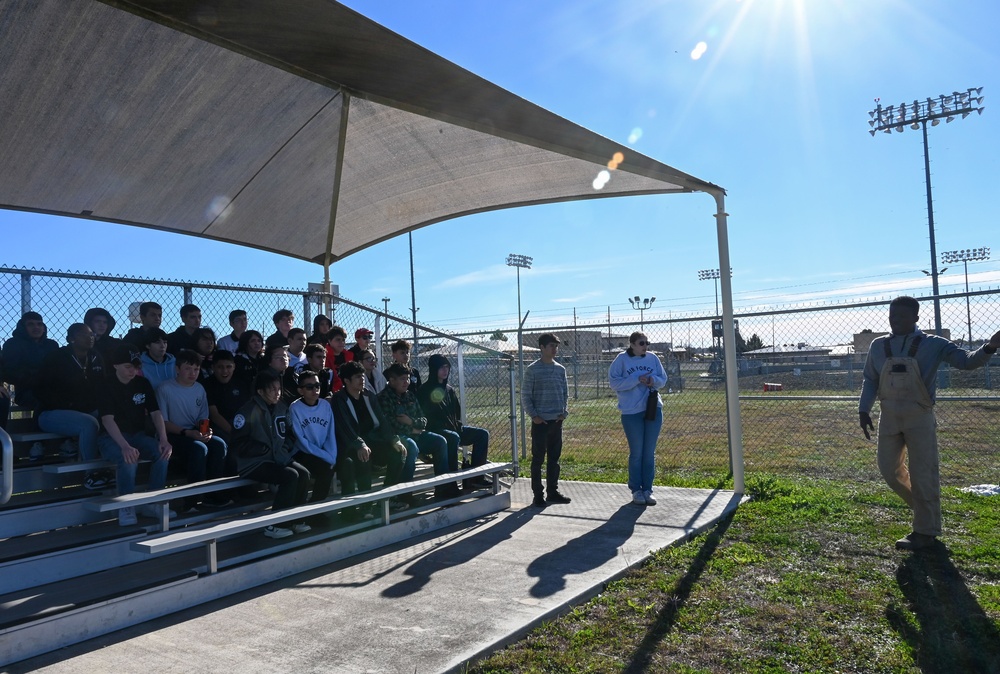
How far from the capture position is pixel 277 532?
5.49m

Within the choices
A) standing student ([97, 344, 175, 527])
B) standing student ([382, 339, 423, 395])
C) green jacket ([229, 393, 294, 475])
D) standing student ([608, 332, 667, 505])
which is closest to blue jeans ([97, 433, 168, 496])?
standing student ([97, 344, 175, 527])

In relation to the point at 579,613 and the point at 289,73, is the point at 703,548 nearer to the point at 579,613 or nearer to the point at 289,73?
the point at 579,613

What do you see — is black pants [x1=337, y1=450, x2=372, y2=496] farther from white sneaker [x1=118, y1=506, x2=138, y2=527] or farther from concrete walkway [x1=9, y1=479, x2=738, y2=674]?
white sneaker [x1=118, y1=506, x2=138, y2=527]

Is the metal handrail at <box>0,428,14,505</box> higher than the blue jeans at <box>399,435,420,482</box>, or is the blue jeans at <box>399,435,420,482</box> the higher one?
the metal handrail at <box>0,428,14,505</box>

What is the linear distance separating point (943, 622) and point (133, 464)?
530 cm

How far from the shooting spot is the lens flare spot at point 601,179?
Result: 751cm

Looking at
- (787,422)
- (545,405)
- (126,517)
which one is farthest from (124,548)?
(787,422)

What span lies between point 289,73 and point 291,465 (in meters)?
3.16

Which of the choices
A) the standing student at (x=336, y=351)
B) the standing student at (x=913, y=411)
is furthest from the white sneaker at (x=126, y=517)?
the standing student at (x=913, y=411)

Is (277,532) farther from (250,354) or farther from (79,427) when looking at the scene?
(250,354)

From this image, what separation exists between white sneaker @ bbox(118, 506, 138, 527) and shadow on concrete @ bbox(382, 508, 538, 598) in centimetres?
202

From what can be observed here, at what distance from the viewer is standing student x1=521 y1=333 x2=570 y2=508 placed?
7508 millimetres

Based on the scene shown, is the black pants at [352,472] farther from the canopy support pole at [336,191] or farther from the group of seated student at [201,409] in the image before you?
the canopy support pole at [336,191]

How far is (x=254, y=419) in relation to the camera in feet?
18.6
